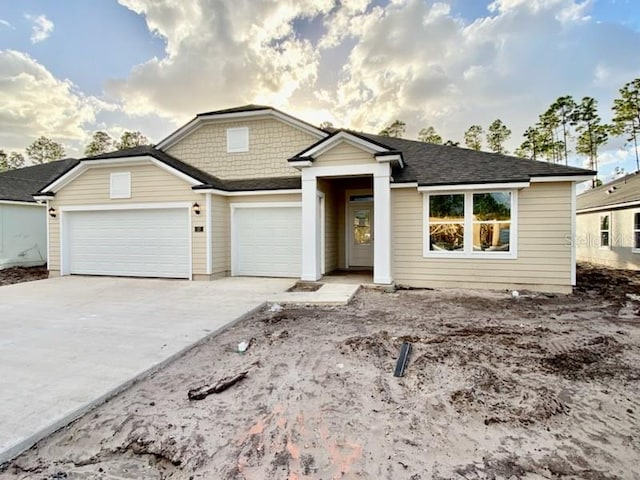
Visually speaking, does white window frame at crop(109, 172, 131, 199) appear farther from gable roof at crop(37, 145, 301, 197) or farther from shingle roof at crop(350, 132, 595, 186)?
shingle roof at crop(350, 132, 595, 186)

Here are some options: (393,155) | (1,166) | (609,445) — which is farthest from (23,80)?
(1,166)

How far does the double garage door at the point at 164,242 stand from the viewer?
1059cm

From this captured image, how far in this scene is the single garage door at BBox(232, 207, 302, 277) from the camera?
1074cm

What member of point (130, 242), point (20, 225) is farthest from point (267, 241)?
point (20, 225)

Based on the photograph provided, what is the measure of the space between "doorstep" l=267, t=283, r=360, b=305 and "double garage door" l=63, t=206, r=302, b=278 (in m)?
2.52

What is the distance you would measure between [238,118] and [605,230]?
1720 cm

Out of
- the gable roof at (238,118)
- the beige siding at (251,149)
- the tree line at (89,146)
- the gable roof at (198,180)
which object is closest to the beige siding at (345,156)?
the gable roof at (198,180)

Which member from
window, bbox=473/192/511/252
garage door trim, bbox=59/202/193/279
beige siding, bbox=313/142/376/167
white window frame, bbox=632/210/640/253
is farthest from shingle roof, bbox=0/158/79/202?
white window frame, bbox=632/210/640/253

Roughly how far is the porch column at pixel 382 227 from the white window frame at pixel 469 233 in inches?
48.3

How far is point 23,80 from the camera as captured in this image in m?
14.8

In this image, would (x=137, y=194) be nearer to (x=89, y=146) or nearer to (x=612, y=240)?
(x=612, y=240)

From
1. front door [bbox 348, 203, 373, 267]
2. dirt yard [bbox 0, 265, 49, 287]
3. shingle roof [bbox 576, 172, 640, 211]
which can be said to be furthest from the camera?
shingle roof [bbox 576, 172, 640, 211]

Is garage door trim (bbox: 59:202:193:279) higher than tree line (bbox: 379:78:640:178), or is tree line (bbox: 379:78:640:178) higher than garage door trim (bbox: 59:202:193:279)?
tree line (bbox: 379:78:640:178)

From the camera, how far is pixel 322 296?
7875 millimetres
